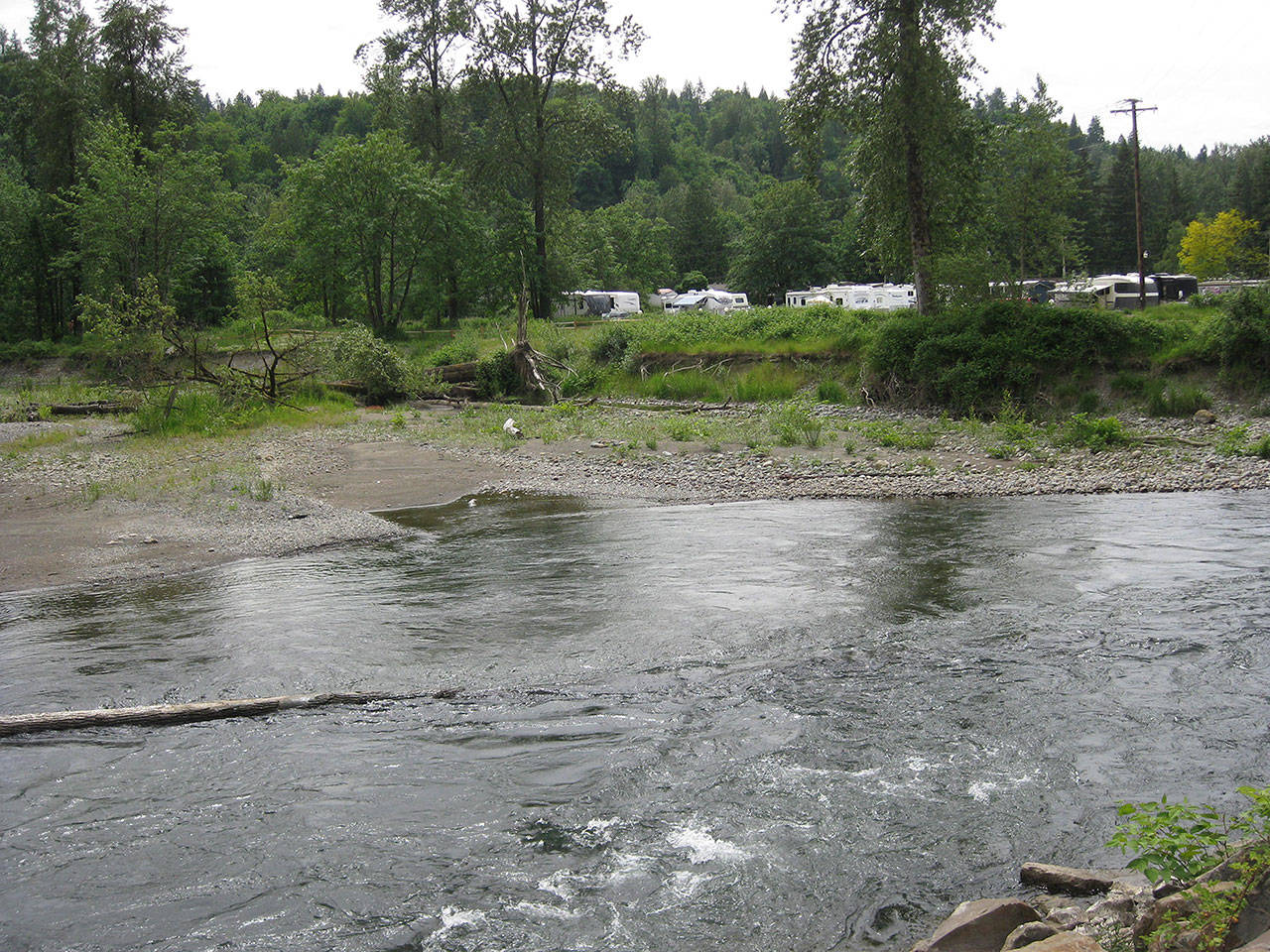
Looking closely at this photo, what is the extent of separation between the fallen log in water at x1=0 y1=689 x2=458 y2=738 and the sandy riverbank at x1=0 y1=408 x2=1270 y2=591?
5.62 m

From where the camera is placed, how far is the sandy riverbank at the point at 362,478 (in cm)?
1520

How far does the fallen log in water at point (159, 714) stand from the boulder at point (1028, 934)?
6036mm

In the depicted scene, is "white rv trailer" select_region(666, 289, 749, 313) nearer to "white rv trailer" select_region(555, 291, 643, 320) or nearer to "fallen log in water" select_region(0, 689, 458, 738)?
"white rv trailer" select_region(555, 291, 643, 320)

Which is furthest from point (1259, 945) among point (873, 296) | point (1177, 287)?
point (1177, 287)

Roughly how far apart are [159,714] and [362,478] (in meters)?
13.0

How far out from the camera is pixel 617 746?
7789mm

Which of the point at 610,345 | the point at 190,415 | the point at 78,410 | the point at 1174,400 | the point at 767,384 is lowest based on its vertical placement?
the point at 1174,400

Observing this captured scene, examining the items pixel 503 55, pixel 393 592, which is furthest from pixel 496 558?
pixel 503 55

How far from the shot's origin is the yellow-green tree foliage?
7031 centimetres

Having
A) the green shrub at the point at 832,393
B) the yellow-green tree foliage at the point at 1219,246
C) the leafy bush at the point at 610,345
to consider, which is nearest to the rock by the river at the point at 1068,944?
the green shrub at the point at 832,393

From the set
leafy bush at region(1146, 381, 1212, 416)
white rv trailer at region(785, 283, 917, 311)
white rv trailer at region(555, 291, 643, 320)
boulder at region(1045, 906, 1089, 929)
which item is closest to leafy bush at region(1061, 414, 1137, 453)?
leafy bush at region(1146, 381, 1212, 416)

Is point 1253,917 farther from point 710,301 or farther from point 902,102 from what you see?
point 710,301

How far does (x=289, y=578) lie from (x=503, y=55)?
135ft

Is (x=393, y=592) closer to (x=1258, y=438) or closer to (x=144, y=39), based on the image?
(x=1258, y=438)
